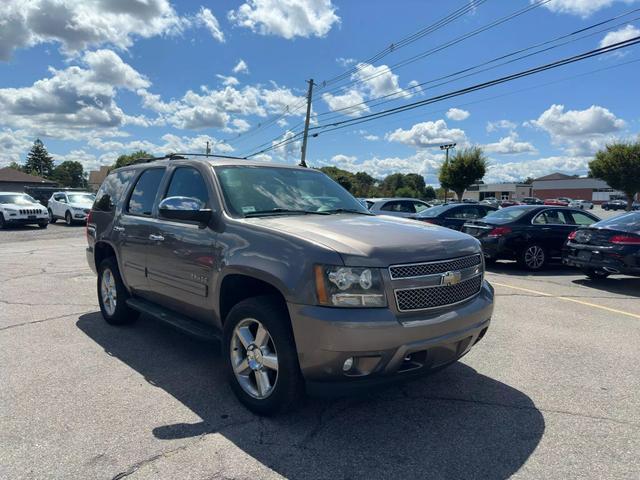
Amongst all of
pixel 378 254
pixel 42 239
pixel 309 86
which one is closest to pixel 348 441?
pixel 378 254

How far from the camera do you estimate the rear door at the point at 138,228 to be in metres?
4.81

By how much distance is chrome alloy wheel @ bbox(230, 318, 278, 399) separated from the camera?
3.33 m

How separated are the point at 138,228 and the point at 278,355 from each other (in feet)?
8.21

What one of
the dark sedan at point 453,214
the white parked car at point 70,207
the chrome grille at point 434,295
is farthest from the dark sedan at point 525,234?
the white parked car at point 70,207

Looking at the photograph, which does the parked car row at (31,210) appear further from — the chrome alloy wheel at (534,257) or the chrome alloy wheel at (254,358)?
the chrome alloy wheel at (254,358)

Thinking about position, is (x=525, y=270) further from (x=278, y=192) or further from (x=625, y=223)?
(x=278, y=192)

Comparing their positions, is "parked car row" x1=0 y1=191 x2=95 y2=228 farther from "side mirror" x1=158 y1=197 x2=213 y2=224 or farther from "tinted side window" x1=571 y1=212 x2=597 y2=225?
"side mirror" x1=158 y1=197 x2=213 y2=224

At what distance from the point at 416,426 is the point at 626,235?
699 cm

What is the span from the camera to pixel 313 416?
3428 mm

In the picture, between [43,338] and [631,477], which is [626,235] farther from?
[43,338]

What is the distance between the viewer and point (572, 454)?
2.95 metres

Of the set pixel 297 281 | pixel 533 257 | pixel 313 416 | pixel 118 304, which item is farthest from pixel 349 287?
pixel 533 257

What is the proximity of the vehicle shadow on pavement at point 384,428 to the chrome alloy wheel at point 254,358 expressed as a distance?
206mm

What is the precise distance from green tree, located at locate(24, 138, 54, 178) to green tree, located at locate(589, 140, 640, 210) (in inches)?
5211
